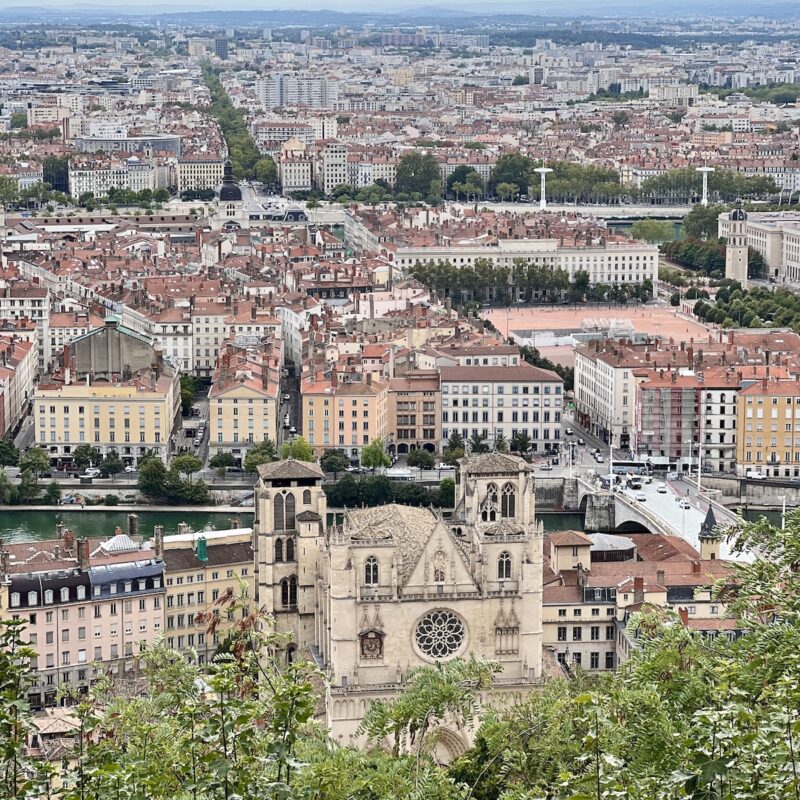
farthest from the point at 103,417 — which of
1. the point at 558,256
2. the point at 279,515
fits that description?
the point at 558,256

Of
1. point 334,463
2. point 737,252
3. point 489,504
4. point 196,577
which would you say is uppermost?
point 489,504

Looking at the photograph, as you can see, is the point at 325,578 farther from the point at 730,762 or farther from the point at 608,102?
the point at 608,102

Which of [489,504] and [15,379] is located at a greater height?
[489,504]

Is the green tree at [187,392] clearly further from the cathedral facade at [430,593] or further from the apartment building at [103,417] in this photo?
the cathedral facade at [430,593]

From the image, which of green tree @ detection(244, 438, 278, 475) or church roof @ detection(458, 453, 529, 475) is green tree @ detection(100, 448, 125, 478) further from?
church roof @ detection(458, 453, 529, 475)

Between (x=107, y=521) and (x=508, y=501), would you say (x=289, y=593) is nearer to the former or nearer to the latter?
(x=508, y=501)

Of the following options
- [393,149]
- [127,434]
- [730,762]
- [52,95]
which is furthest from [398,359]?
[52,95]
